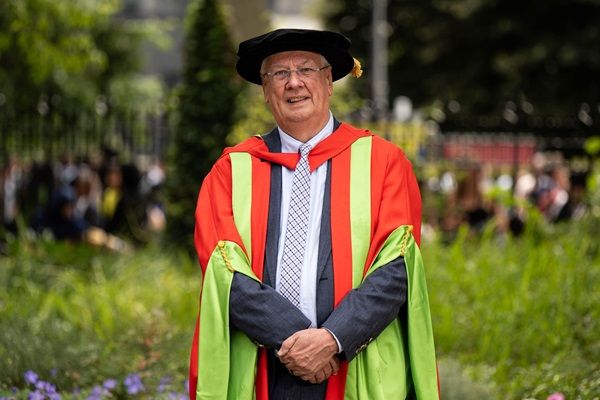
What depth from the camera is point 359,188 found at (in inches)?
158

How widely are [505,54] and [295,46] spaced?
93.2 ft

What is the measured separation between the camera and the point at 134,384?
591cm

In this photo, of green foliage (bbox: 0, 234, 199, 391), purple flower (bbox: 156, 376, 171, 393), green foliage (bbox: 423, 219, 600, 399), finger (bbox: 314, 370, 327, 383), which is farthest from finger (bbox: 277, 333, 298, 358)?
green foliage (bbox: 0, 234, 199, 391)

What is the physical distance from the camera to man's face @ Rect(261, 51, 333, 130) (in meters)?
4.07

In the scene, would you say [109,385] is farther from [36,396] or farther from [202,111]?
[202,111]

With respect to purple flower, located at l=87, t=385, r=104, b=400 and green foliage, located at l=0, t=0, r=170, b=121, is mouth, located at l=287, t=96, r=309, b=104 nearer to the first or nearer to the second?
purple flower, located at l=87, t=385, r=104, b=400

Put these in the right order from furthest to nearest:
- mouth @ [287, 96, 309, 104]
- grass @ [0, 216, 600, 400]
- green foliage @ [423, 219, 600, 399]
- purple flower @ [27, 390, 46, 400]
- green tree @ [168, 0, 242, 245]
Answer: green tree @ [168, 0, 242, 245] < green foliage @ [423, 219, 600, 399] < grass @ [0, 216, 600, 400] < purple flower @ [27, 390, 46, 400] < mouth @ [287, 96, 309, 104]

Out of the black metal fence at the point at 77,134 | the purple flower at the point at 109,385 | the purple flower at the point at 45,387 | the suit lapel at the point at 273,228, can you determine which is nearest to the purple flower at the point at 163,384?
A: the purple flower at the point at 109,385

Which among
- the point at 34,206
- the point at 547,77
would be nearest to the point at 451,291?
the point at 34,206

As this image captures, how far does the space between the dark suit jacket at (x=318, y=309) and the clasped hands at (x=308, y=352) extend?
0.10 feet

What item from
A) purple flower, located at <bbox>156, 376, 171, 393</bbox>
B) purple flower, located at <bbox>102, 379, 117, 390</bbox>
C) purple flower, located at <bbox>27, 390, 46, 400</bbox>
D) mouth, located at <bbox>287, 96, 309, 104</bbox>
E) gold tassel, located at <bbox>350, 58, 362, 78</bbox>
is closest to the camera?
mouth, located at <bbox>287, 96, 309, 104</bbox>

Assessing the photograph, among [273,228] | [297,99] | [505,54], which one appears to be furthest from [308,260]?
[505,54]

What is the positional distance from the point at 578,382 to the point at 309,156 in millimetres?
2788

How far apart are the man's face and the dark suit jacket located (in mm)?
267
